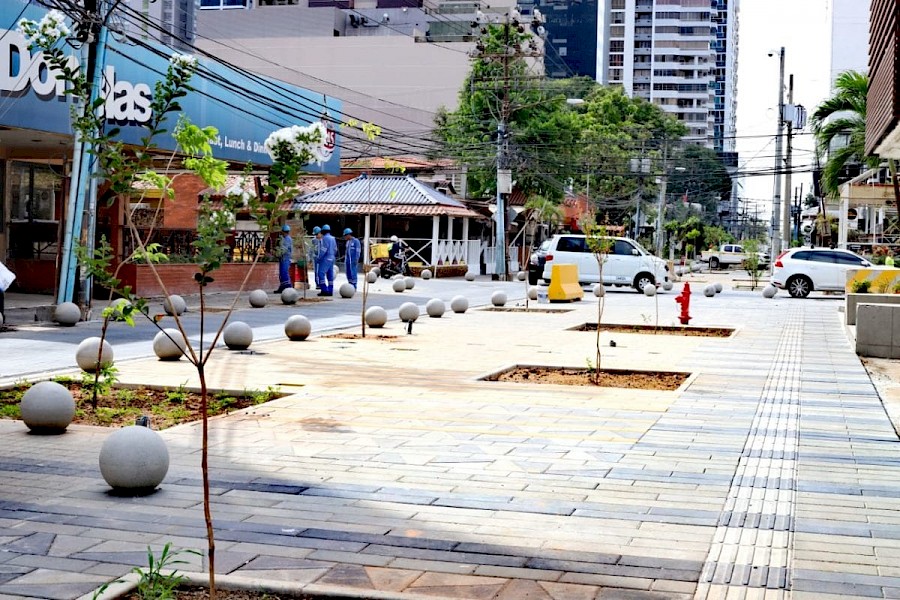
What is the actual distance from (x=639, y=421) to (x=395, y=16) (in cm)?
7726

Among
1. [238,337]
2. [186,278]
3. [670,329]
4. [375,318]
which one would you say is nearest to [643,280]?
[186,278]

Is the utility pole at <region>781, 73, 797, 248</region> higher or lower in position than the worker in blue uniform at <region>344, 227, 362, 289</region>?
higher

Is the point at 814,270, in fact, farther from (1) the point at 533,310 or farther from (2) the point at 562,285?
(1) the point at 533,310

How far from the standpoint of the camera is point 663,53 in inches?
6014

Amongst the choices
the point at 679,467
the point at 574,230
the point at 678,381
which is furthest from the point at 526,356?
the point at 574,230

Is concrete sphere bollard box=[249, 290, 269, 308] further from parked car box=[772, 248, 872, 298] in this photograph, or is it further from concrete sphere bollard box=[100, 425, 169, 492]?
parked car box=[772, 248, 872, 298]

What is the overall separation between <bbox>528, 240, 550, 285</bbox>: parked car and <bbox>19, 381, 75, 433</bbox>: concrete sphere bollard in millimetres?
29892

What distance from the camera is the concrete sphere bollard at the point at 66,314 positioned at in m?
18.0

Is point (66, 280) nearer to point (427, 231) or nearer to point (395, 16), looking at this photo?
point (427, 231)

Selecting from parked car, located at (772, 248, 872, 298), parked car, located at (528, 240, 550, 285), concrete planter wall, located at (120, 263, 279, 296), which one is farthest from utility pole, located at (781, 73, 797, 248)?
concrete planter wall, located at (120, 263, 279, 296)

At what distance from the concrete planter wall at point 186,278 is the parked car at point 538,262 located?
1044 cm

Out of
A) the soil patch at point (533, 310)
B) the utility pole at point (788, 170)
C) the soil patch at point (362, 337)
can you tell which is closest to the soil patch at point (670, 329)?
the soil patch at point (362, 337)

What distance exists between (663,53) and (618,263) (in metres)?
123

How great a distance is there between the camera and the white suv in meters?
36.2
